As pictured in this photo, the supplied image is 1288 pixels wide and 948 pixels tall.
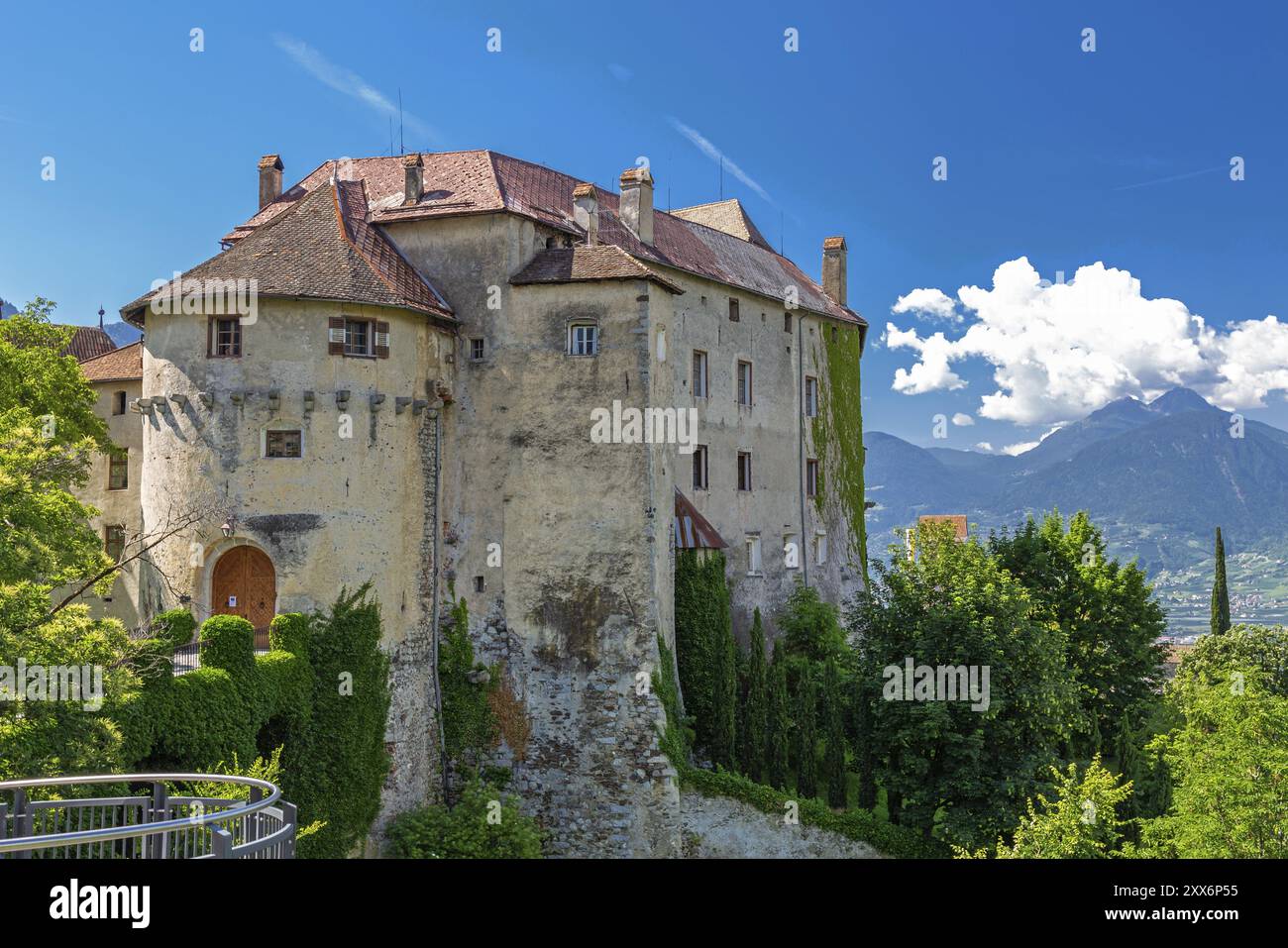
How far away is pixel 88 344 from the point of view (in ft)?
188

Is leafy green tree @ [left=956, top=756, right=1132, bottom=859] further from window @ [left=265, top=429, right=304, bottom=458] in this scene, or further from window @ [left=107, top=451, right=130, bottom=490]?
window @ [left=107, top=451, right=130, bottom=490]

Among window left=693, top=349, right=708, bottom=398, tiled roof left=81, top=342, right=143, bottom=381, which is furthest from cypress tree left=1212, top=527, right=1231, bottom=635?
tiled roof left=81, top=342, right=143, bottom=381

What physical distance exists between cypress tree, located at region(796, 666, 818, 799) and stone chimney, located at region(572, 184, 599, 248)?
59.1 feet

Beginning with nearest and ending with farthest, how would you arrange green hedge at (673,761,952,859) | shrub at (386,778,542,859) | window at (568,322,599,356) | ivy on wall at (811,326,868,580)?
1. shrub at (386,778,542,859)
2. green hedge at (673,761,952,859)
3. window at (568,322,599,356)
4. ivy on wall at (811,326,868,580)

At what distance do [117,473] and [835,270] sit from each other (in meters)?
36.8

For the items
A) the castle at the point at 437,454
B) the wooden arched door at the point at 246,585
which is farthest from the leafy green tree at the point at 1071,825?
the wooden arched door at the point at 246,585

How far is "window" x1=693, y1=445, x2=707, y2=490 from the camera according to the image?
162ft

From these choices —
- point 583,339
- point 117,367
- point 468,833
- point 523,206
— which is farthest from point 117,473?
point 468,833

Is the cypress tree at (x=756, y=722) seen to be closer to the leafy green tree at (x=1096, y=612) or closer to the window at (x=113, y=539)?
the leafy green tree at (x=1096, y=612)

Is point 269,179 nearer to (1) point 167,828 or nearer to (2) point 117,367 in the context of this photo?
(2) point 117,367

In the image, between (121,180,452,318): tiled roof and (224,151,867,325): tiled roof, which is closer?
(121,180,452,318): tiled roof

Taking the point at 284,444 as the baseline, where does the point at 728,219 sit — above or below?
above

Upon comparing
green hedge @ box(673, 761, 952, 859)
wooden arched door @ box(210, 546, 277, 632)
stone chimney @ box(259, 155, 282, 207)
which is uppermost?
stone chimney @ box(259, 155, 282, 207)

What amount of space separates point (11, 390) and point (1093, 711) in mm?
42972
